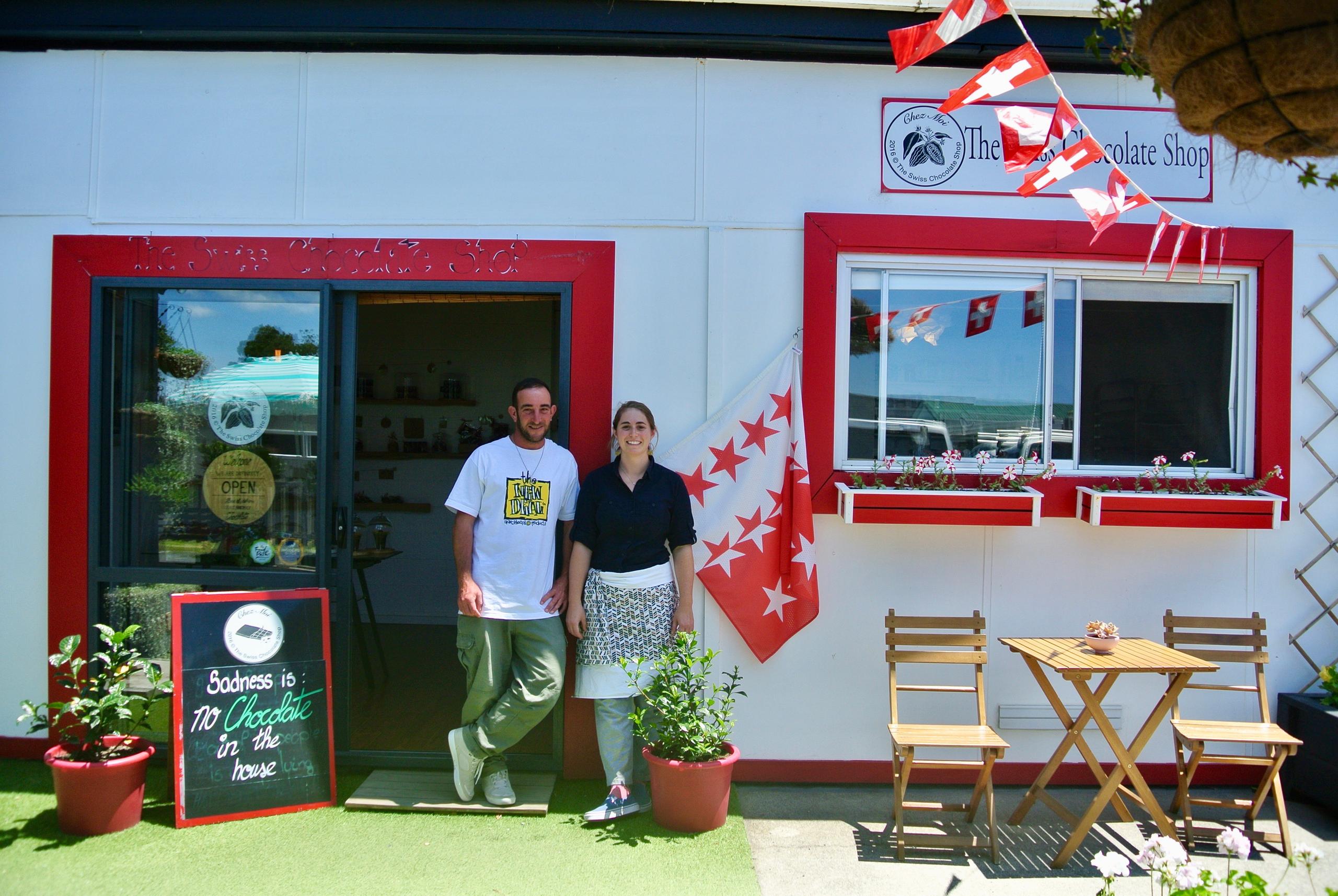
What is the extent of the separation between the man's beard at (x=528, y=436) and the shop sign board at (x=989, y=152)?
2.03 metres

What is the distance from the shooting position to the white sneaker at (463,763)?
3.81 meters

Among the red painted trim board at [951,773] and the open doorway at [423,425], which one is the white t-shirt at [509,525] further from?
the open doorway at [423,425]

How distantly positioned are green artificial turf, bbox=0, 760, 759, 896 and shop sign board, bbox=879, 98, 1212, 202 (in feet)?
10.2

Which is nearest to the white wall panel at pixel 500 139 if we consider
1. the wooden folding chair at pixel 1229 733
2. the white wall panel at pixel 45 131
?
the white wall panel at pixel 45 131

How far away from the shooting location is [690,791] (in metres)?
3.61

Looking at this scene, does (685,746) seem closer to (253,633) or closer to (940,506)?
(940,506)

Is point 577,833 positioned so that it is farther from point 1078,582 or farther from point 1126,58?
point 1126,58

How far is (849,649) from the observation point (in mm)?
4207

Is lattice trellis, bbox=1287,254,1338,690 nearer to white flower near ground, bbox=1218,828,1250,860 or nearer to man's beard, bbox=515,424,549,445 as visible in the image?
white flower near ground, bbox=1218,828,1250,860

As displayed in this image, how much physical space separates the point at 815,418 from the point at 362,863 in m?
2.68

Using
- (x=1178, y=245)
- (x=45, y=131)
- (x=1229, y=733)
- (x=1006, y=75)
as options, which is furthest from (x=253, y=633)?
(x=1178, y=245)

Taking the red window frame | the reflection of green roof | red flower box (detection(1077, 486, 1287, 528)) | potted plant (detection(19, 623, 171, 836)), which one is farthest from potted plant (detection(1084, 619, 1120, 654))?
potted plant (detection(19, 623, 171, 836))

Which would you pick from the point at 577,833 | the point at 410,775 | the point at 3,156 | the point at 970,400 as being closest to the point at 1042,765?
the point at 970,400

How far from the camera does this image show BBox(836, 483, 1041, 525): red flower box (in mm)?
3973
